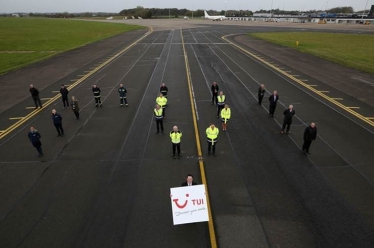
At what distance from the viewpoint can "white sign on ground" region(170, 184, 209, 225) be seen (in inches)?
283

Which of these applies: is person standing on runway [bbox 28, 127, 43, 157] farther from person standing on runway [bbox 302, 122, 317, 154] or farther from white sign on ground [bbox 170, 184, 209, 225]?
person standing on runway [bbox 302, 122, 317, 154]

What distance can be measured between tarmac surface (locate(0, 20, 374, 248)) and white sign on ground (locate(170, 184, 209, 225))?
0.44 meters

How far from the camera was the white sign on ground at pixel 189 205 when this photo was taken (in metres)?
7.20

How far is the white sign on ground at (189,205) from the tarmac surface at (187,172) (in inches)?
17.3

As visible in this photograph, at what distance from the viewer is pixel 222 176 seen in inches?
384

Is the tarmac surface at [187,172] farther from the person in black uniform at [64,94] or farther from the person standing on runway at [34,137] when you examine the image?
the person in black uniform at [64,94]

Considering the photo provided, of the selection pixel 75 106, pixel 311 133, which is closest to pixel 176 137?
pixel 311 133

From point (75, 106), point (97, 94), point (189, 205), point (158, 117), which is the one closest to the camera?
point (189, 205)

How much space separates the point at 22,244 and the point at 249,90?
58.0 ft

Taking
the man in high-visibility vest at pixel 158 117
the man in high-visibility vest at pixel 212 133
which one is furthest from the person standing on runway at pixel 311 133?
the man in high-visibility vest at pixel 158 117

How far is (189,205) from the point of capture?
727 centimetres

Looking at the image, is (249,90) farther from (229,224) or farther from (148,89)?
(229,224)

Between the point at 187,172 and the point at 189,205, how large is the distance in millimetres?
2780

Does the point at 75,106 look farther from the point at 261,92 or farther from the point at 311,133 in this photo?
the point at 311,133
